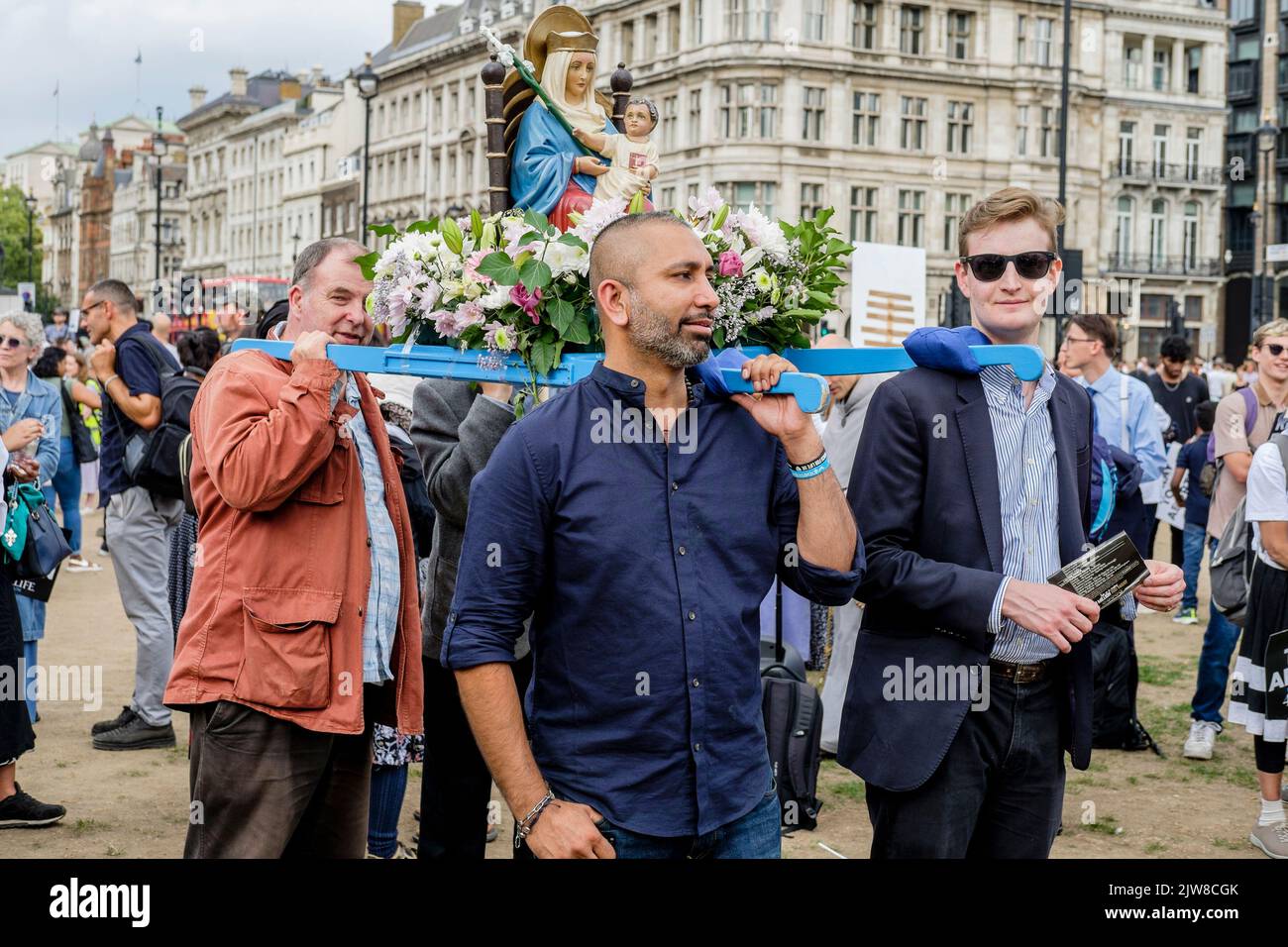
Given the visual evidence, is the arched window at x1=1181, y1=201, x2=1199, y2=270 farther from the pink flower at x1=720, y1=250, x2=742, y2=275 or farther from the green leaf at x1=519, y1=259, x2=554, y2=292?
the green leaf at x1=519, y1=259, x2=554, y2=292

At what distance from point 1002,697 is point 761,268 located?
1287mm

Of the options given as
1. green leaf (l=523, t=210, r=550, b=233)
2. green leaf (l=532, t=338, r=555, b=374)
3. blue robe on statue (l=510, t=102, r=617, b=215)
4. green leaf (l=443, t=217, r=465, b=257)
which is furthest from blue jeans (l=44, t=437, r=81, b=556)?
green leaf (l=532, t=338, r=555, b=374)

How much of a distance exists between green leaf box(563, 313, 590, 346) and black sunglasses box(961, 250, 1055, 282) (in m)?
1.04

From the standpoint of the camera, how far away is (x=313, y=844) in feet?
13.8

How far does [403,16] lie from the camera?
3290 inches

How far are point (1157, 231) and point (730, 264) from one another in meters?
66.8

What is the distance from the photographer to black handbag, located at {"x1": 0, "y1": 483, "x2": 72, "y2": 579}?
6.72 meters

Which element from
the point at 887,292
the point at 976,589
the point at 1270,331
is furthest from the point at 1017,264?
the point at 887,292

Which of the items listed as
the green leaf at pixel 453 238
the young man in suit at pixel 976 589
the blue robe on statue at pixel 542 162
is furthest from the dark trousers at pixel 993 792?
the blue robe on statue at pixel 542 162

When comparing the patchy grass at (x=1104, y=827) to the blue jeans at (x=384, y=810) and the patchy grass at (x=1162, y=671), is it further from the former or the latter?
the patchy grass at (x=1162, y=671)

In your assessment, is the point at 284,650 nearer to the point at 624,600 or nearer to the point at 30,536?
the point at 624,600

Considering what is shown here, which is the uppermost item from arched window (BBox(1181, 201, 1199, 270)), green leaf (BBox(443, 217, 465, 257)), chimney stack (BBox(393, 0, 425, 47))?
chimney stack (BBox(393, 0, 425, 47))

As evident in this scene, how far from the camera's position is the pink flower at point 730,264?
3779mm

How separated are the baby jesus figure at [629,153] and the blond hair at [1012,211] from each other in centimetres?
147
